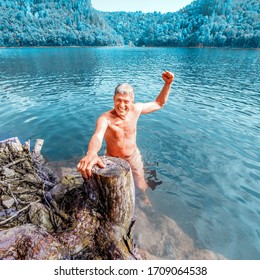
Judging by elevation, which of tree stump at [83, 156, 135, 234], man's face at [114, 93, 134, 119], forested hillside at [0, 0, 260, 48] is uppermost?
man's face at [114, 93, 134, 119]

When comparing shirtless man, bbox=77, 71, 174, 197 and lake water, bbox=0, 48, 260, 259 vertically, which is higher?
shirtless man, bbox=77, 71, 174, 197

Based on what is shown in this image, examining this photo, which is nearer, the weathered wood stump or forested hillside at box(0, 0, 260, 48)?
the weathered wood stump

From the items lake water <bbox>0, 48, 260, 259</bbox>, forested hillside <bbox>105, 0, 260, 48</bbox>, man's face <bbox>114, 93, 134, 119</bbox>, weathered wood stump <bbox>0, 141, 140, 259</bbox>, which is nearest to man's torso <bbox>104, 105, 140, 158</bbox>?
man's face <bbox>114, 93, 134, 119</bbox>

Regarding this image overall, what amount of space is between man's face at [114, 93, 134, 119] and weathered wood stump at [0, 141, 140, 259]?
1.35 metres

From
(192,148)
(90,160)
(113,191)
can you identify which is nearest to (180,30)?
(192,148)

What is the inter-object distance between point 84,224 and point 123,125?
227 cm

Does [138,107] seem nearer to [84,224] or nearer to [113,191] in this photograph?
[113,191]

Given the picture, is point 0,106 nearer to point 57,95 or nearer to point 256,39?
point 57,95

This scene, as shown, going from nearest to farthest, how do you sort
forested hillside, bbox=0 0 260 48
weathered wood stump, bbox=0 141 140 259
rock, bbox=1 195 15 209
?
weathered wood stump, bbox=0 141 140 259 → rock, bbox=1 195 15 209 → forested hillside, bbox=0 0 260 48

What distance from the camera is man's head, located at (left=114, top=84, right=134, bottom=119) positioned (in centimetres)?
381

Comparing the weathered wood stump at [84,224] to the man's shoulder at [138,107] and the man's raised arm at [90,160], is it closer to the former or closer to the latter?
the man's raised arm at [90,160]

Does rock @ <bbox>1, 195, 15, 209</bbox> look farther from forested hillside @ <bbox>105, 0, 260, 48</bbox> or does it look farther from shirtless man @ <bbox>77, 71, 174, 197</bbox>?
forested hillside @ <bbox>105, 0, 260, 48</bbox>
